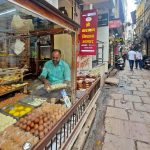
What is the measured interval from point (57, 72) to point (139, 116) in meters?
3.33

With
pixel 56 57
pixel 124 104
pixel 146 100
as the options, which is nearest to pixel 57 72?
pixel 56 57

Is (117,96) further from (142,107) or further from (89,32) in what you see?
(89,32)

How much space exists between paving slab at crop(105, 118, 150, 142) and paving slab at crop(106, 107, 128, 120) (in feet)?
1.16

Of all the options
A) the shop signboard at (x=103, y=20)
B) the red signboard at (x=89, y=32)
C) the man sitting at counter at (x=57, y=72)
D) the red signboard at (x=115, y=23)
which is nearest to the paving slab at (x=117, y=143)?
the man sitting at counter at (x=57, y=72)

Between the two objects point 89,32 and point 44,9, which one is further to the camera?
point 89,32

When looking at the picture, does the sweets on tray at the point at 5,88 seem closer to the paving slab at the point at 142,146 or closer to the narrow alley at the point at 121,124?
the narrow alley at the point at 121,124

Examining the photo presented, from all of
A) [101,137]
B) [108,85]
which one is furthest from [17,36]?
[108,85]

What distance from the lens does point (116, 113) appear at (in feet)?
Answer: 20.6

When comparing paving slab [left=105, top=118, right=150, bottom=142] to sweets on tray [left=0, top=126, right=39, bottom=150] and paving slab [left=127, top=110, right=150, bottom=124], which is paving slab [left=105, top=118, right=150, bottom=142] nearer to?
paving slab [left=127, top=110, right=150, bottom=124]

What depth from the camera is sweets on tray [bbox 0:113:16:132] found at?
3.06m

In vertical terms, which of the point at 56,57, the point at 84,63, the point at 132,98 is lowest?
the point at 132,98

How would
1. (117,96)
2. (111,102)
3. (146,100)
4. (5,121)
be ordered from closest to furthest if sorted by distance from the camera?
(5,121)
(111,102)
(146,100)
(117,96)

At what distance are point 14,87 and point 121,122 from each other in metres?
3.75

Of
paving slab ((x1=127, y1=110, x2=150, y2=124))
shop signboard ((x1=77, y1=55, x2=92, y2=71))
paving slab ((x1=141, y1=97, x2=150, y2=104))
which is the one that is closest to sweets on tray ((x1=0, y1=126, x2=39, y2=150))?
paving slab ((x1=127, y1=110, x2=150, y2=124))
